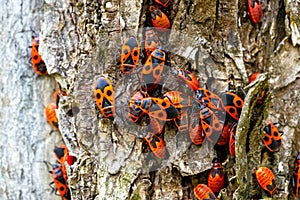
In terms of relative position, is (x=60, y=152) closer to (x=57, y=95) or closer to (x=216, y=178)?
(x=57, y=95)

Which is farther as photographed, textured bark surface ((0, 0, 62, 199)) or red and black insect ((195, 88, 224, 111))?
textured bark surface ((0, 0, 62, 199))

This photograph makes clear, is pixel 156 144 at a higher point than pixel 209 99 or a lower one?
lower

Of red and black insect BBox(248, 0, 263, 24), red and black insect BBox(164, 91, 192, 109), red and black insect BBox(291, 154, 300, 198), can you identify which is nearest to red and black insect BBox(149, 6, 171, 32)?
red and black insect BBox(164, 91, 192, 109)

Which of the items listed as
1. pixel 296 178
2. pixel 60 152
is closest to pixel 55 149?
pixel 60 152

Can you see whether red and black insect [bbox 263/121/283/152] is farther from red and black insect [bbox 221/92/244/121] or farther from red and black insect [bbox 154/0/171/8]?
red and black insect [bbox 154/0/171/8]

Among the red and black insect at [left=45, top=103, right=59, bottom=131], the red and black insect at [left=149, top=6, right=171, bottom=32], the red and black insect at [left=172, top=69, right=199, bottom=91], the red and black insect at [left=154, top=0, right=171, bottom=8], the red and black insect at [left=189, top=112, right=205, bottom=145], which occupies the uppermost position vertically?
the red and black insect at [left=154, top=0, right=171, bottom=8]

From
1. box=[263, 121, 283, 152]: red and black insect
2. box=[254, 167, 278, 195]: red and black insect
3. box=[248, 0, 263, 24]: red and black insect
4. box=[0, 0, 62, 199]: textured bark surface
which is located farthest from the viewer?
box=[0, 0, 62, 199]: textured bark surface

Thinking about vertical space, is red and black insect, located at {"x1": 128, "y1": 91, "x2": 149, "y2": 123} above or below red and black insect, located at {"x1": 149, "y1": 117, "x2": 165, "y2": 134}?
above

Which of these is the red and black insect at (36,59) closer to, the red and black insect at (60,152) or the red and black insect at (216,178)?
the red and black insect at (60,152)
